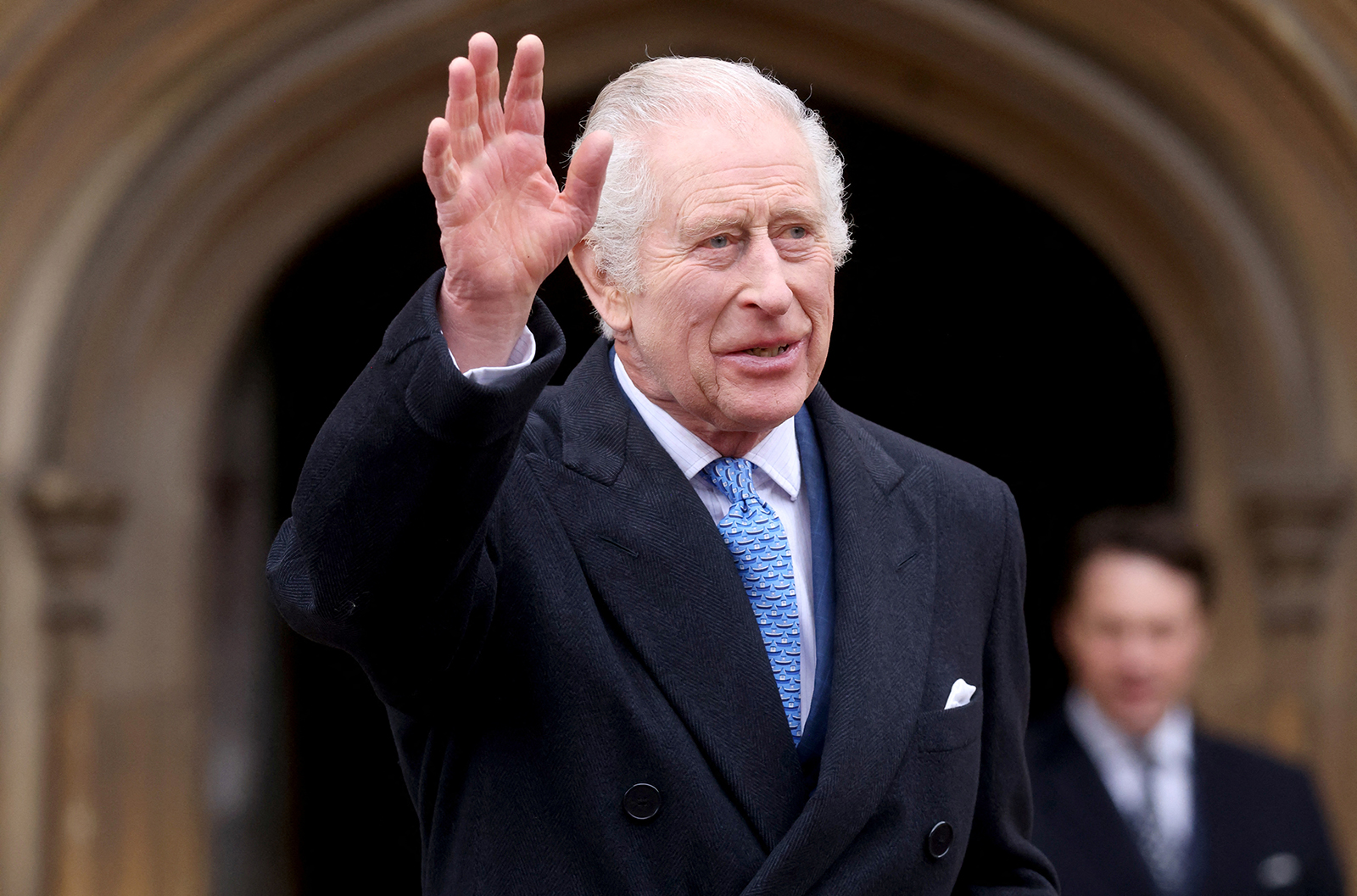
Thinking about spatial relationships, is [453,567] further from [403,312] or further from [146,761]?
[146,761]

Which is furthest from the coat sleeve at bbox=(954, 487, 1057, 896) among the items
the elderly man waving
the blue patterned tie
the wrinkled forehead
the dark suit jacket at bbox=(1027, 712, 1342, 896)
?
the dark suit jacket at bbox=(1027, 712, 1342, 896)

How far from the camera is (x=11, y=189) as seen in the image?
4078mm

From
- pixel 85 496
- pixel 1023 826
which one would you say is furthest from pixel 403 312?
pixel 85 496

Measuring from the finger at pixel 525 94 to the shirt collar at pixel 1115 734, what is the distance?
1881 millimetres

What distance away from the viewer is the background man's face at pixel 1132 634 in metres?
2.91

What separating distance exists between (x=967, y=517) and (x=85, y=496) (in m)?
3.01

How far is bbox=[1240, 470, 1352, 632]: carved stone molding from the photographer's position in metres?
4.26

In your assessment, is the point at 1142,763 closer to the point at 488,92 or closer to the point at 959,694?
the point at 959,694

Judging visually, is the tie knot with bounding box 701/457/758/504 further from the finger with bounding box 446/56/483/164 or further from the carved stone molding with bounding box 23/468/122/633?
the carved stone molding with bounding box 23/468/122/633

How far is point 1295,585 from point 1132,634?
1611mm

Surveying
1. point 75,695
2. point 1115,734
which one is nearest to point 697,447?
point 1115,734

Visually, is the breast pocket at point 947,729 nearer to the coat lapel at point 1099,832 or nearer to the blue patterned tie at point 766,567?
the blue patterned tie at point 766,567

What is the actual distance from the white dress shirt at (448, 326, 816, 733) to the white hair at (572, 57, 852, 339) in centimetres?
13

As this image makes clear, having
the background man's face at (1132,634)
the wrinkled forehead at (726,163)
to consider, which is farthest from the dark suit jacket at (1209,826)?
the wrinkled forehead at (726,163)
